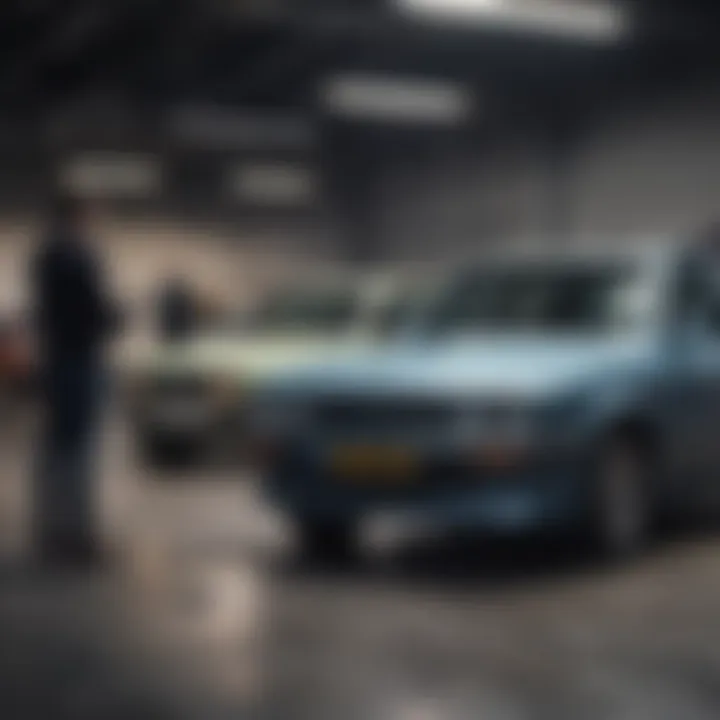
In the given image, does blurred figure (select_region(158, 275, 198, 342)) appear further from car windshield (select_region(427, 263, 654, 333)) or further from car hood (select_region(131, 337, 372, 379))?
car windshield (select_region(427, 263, 654, 333))

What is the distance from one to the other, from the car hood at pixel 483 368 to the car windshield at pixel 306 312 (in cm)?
86

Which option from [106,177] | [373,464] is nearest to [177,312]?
[106,177]

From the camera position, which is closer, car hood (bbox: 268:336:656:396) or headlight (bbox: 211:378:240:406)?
car hood (bbox: 268:336:656:396)

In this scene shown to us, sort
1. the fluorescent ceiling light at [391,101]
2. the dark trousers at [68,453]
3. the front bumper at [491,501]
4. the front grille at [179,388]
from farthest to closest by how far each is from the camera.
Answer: the front grille at [179,388] → the fluorescent ceiling light at [391,101] → the dark trousers at [68,453] → the front bumper at [491,501]

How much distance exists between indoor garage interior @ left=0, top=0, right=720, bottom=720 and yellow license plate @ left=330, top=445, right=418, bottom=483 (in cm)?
40

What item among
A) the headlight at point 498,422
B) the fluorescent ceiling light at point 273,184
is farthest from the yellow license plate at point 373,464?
the fluorescent ceiling light at point 273,184

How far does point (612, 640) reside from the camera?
5.00 m

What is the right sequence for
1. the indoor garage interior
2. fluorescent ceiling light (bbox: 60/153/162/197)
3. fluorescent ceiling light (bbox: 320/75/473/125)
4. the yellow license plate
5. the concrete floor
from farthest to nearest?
Result: 1. fluorescent ceiling light (bbox: 320/75/473/125)
2. fluorescent ceiling light (bbox: 60/153/162/197)
3. the indoor garage interior
4. the yellow license plate
5. the concrete floor

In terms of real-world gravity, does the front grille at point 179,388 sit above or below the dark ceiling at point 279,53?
below

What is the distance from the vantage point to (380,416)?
6.30m

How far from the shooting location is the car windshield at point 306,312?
Answer: 776 centimetres

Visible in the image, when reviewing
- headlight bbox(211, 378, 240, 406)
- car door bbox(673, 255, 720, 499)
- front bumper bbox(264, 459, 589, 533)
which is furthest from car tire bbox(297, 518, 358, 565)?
headlight bbox(211, 378, 240, 406)

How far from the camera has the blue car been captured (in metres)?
6.06

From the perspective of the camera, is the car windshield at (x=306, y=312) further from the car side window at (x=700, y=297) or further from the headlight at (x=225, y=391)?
the car side window at (x=700, y=297)
